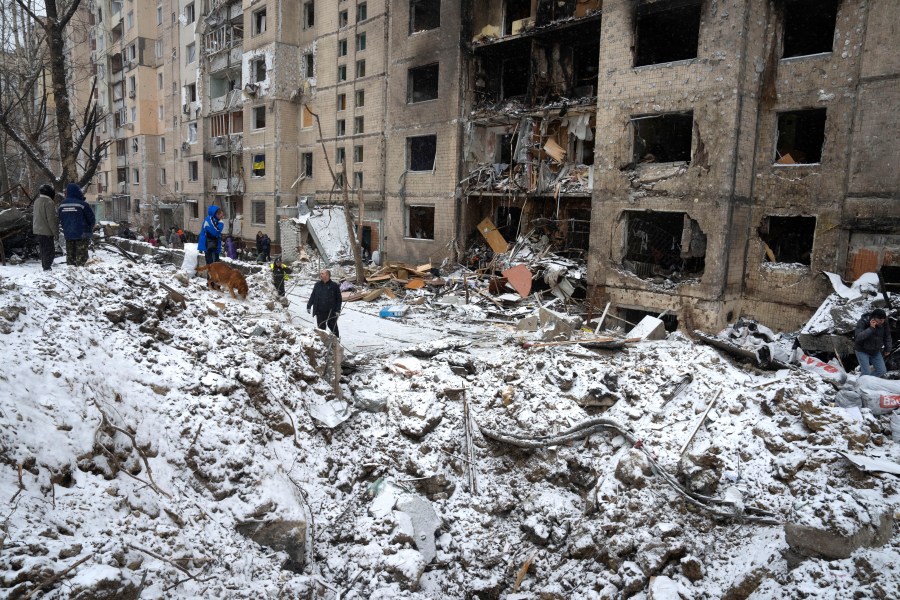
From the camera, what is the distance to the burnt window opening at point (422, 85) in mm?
22531

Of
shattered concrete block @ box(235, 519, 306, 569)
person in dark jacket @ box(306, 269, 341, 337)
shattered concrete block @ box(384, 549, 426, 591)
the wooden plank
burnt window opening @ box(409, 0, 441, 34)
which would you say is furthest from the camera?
burnt window opening @ box(409, 0, 441, 34)

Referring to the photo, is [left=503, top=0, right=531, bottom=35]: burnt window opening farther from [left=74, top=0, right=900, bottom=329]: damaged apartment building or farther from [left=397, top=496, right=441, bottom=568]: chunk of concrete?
[left=397, top=496, right=441, bottom=568]: chunk of concrete

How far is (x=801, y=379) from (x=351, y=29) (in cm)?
2385

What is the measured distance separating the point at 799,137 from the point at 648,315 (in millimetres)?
Answer: 6301

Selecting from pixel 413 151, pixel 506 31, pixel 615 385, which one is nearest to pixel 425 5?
pixel 506 31

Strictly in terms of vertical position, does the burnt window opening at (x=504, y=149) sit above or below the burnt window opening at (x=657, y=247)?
above

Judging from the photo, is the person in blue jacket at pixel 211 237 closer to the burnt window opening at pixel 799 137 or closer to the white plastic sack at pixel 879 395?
the white plastic sack at pixel 879 395

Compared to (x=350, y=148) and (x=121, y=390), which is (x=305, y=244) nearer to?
(x=350, y=148)

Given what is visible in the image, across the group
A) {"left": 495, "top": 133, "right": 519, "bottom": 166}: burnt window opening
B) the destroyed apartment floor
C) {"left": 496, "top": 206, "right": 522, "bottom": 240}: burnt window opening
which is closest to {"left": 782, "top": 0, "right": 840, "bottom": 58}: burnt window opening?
{"left": 495, "top": 133, "right": 519, "bottom": 166}: burnt window opening

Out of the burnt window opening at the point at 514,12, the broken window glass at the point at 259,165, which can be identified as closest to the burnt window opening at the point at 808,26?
the burnt window opening at the point at 514,12

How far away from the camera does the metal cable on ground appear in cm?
675

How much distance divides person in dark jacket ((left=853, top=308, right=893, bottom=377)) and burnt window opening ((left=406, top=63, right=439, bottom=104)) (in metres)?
17.5

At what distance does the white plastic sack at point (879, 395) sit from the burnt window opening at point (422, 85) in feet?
61.3

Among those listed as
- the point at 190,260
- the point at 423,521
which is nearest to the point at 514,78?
the point at 190,260
